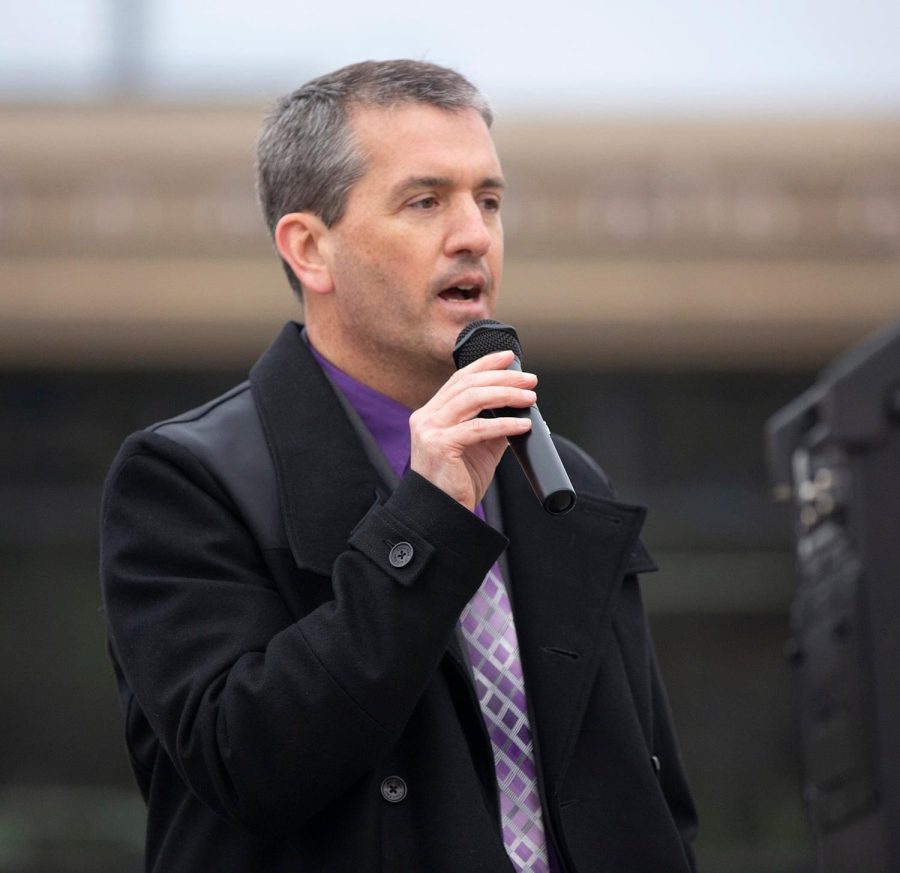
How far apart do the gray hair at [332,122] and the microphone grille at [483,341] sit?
369mm

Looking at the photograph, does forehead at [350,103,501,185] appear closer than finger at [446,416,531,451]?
No

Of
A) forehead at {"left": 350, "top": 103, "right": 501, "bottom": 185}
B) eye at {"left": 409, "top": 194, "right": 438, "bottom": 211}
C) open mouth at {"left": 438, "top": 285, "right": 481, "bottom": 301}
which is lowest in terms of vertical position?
open mouth at {"left": 438, "top": 285, "right": 481, "bottom": 301}

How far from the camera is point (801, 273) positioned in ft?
41.3

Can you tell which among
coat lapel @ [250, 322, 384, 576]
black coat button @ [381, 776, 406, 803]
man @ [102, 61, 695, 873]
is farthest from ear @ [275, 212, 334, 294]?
black coat button @ [381, 776, 406, 803]

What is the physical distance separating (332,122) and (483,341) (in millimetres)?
534

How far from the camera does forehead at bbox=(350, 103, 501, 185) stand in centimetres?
270

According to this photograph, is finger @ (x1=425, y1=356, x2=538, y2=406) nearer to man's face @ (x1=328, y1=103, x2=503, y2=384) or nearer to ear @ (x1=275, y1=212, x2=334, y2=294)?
man's face @ (x1=328, y1=103, x2=503, y2=384)

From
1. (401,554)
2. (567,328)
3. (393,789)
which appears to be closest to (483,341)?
(401,554)

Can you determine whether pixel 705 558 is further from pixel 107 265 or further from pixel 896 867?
pixel 896 867

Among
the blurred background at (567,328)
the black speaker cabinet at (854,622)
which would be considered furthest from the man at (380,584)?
the blurred background at (567,328)

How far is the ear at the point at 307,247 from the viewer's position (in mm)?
2816

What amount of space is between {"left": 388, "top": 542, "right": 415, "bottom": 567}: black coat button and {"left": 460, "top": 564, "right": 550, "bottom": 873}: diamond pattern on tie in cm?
31

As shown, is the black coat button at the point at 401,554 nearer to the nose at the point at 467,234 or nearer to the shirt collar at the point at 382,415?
the shirt collar at the point at 382,415

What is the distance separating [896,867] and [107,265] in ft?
34.5
